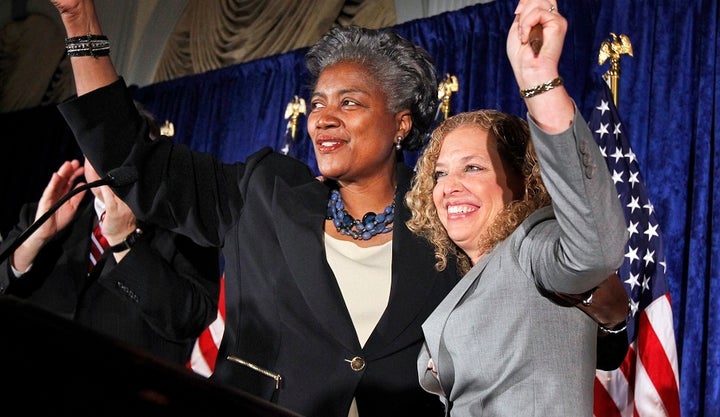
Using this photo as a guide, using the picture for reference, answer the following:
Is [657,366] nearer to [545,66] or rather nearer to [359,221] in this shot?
[359,221]

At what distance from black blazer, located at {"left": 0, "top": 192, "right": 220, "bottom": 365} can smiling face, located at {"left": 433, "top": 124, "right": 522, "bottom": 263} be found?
114 centimetres

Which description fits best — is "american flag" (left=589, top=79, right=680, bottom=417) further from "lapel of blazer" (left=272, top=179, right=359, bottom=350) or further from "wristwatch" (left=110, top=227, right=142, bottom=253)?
"wristwatch" (left=110, top=227, right=142, bottom=253)

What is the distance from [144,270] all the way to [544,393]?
1.54m

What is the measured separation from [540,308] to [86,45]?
3.66 feet

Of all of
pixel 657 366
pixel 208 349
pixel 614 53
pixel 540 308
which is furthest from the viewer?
pixel 208 349

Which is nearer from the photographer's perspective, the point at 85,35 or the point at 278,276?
the point at 85,35

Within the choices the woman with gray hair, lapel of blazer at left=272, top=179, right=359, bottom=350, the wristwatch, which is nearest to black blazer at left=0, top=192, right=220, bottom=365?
the wristwatch

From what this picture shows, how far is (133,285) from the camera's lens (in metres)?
2.73

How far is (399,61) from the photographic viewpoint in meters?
2.49

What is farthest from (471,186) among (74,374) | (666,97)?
(666,97)

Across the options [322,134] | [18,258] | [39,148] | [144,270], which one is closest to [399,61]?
[322,134]

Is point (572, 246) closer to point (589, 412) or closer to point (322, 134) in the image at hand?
point (589, 412)

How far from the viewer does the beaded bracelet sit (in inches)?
78.5

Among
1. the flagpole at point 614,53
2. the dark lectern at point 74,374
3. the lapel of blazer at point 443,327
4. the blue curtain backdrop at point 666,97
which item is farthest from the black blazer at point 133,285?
the dark lectern at point 74,374
